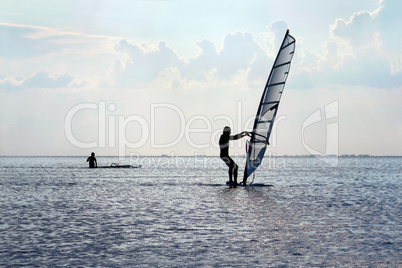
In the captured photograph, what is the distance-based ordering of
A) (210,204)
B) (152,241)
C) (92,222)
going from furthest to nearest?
(210,204) → (92,222) → (152,241)

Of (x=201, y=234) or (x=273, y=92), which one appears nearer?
(x=201, y=234)

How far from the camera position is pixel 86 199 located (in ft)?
63.7

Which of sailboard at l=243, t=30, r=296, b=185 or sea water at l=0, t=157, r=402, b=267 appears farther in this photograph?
sailboard at l=243, t=30, r=296, b=185

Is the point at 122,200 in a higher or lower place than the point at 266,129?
lower

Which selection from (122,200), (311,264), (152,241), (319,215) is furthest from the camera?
(122,200)

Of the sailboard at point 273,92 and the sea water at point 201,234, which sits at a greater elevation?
the sailboard at point 273,92

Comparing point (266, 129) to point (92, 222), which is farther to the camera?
point (266, 129)

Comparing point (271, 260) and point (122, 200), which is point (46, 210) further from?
point (271, 260)

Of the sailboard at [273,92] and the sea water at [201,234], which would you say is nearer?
the sea water at [201,234]

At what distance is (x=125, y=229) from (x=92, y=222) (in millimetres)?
1514

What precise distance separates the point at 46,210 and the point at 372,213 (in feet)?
30.3

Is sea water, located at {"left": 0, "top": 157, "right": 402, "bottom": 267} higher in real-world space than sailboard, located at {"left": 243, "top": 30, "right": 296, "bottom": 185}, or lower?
lower

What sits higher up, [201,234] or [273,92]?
[273,92]

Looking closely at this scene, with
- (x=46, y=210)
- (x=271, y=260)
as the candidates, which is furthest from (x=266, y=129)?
(x=271, y=260)
